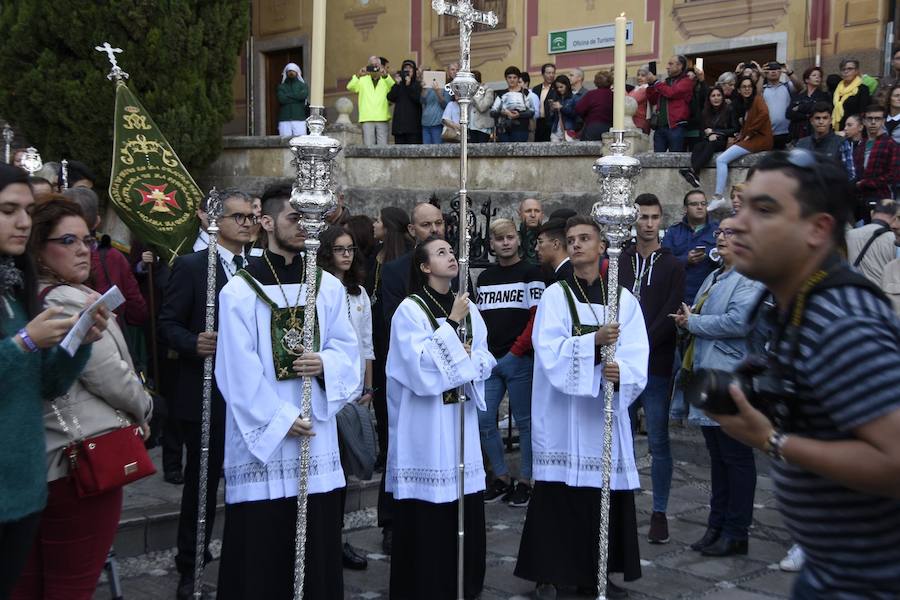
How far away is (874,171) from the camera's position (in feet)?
30.8

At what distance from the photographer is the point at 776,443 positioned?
2318 millimetres

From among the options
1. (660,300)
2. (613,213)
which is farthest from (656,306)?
(613,213)

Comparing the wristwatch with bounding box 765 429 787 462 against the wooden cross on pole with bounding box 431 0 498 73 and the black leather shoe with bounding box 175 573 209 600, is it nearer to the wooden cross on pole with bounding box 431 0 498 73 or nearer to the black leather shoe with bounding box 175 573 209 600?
the wooden cross on pole with bounding box 431 0 498 73

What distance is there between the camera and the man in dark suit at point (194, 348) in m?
5.25

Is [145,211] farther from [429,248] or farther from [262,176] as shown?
[262,176]

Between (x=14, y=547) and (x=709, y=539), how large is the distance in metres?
4.06

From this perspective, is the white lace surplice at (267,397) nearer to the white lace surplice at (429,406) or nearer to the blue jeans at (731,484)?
the white lace surplice at (429,406)

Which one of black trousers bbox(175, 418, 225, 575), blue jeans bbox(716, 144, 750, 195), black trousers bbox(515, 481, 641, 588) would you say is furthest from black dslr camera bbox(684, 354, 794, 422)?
blue jeans bbox(716, 144, 750, 195)

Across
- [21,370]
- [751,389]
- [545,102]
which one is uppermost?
[545,102]

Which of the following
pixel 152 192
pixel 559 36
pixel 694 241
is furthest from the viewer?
pixel 559 36

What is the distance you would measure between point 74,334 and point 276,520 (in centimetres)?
170

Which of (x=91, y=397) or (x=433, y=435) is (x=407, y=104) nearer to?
(x=433, y=435)

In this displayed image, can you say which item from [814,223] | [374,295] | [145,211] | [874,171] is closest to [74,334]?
[814,223]

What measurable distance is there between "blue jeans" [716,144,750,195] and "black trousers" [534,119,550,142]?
12.7 ft
